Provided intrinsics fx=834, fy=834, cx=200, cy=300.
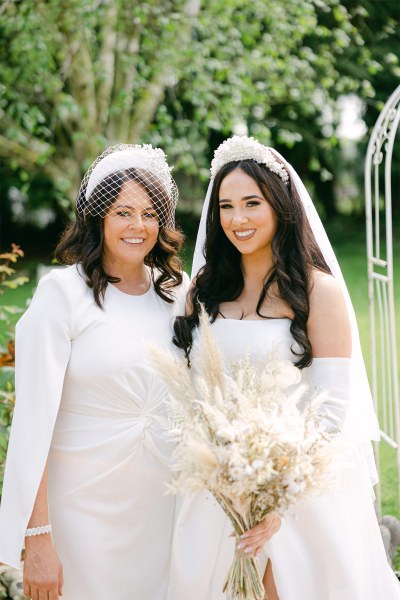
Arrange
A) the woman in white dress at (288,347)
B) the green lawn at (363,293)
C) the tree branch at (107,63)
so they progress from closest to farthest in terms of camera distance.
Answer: the woman in white dress at (288,347)
the green lawn at (363,293)
the tree branch at (107,63)

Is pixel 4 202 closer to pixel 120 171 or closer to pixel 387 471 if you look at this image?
pixel 387 471

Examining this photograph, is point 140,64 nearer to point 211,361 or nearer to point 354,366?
point 354,366

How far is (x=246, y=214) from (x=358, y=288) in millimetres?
11015

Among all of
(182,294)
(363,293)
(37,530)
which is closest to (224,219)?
(182,294)

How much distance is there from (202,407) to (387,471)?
4.39 meters

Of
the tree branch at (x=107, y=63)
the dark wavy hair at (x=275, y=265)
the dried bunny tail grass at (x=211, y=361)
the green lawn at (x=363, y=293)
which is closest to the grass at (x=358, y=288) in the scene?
the green lawn at (x=363, y=293)

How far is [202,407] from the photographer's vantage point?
2.44 m

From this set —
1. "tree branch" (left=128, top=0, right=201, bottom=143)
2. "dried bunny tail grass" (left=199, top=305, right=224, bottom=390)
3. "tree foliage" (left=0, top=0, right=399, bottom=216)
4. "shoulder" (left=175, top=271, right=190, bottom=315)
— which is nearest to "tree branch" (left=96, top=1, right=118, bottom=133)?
"tree foliage" (left=0, top=0, right=399, bottom=216)

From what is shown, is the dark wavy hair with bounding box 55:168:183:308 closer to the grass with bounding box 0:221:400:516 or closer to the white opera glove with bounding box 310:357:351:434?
the white opera glove with bounding box 310:357:351:434

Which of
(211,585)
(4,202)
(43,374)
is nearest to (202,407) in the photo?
(43,374)

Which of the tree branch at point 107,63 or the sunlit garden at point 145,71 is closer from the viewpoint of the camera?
the sunlit garden at point 145,71

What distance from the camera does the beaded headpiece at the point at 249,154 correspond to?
10.6 feet

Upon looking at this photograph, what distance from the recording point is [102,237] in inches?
123

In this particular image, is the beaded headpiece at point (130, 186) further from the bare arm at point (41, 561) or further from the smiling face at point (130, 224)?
the bare arm at point (41, 561)
